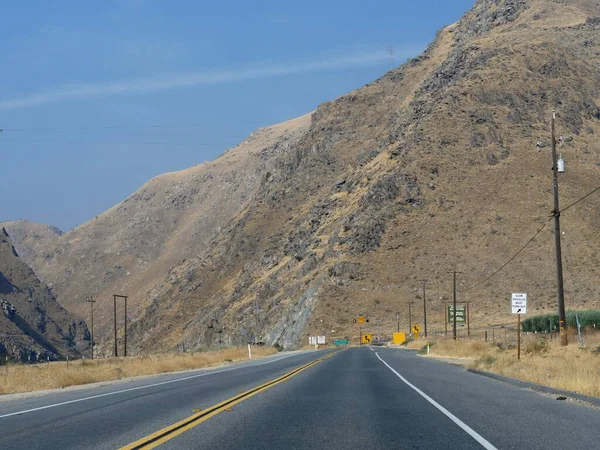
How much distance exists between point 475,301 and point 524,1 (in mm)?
87056

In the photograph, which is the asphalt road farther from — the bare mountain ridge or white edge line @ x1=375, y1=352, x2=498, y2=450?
the bare mountain ridge

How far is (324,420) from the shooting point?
45.9 feet

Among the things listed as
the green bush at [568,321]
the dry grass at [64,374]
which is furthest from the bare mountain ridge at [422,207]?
the dry grass at [64,374]

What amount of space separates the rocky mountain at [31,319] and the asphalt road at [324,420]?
322 feet

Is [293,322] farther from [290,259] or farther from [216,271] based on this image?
[216,271]

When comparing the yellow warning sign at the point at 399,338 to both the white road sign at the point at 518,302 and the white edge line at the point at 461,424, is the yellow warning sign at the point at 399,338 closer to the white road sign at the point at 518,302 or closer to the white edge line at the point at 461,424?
the white road sign at the point at 518,302

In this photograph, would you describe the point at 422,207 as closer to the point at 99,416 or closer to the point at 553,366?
the point at 553,366

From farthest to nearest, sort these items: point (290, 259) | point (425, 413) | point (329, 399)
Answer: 1. point (290, 259)
2. point (329, 399)
3. point (425, 413)

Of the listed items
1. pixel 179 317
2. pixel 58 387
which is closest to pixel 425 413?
pixel 58 387

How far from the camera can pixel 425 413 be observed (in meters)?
14.9

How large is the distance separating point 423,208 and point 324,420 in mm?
96776

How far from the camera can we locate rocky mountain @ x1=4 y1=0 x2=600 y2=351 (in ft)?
329

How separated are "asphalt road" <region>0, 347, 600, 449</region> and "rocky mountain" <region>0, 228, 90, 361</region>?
98.2m

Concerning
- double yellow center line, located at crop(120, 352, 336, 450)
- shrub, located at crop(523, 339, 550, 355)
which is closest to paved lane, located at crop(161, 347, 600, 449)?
double yellow center line, located at crop(120, 352, 336, 450)
